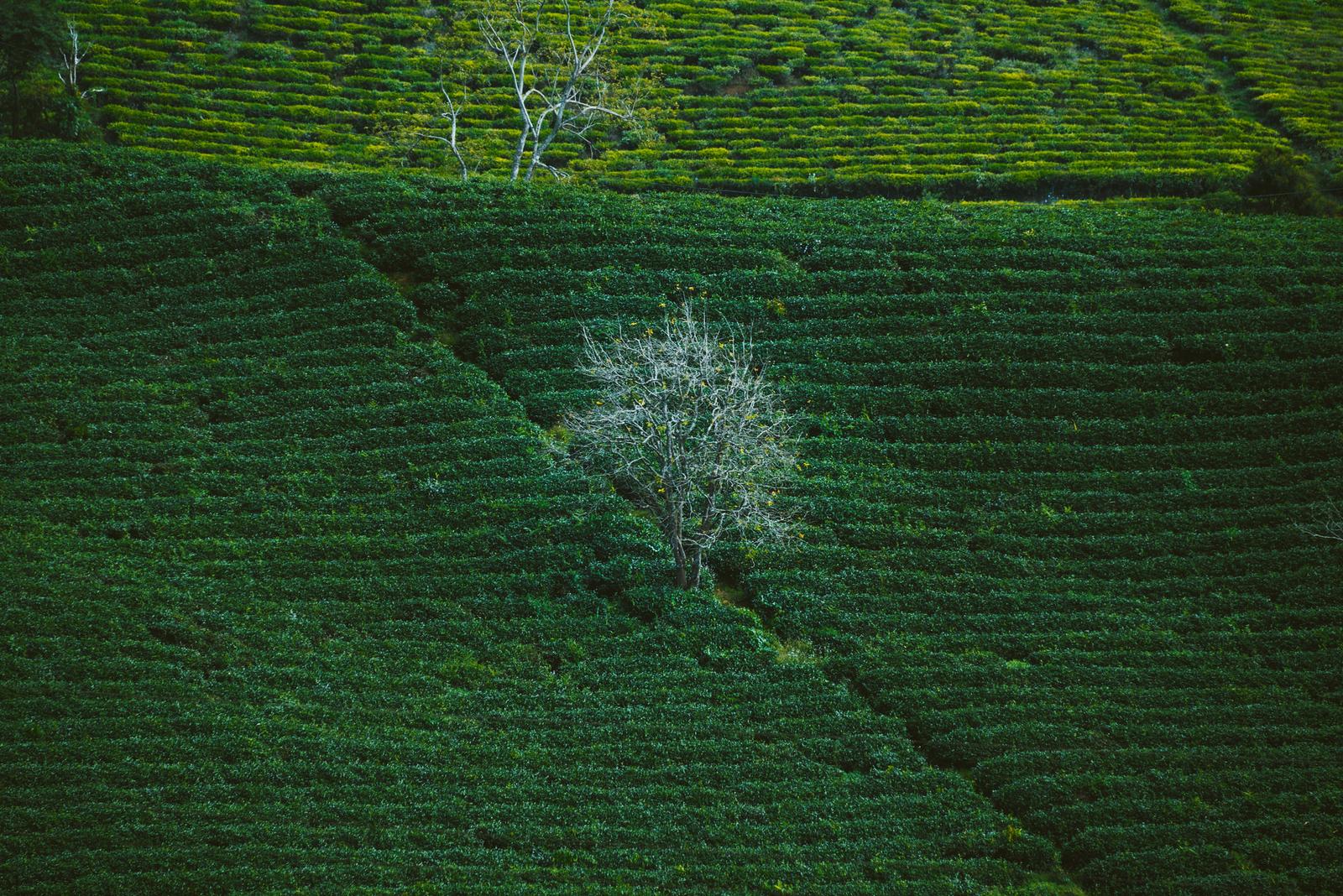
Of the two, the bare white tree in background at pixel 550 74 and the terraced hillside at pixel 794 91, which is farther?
the terraced hillside at pixel 794 91

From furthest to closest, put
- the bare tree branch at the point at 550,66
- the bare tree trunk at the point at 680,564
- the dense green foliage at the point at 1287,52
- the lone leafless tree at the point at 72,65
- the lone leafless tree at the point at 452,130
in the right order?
the dense green foliage at the point at 1287,52, the bare tree branch at the point at 550,66, the lone leafless tree at the point at 72,65, the lone leafless tree at the point at 452,130, the bare tree trunk at the point at 680,564

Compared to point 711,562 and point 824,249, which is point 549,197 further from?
point 711,562

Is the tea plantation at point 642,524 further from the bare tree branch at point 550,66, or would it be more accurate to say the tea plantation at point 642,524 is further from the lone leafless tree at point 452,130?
the bare tree branch at point 550,66

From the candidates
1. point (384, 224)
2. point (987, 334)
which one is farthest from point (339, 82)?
point (987, 334)

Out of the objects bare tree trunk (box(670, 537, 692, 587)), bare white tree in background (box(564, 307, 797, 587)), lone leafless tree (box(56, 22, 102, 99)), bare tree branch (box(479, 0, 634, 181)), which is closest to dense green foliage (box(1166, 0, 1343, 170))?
bare tree branch (box(479, 0, 634, 181))

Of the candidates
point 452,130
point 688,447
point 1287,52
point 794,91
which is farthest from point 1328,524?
point 1287,52

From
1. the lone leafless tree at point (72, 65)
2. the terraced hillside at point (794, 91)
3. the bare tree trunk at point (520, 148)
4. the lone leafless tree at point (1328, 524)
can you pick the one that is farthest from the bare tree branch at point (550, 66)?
the lone leafless tree at point (1328, 524)

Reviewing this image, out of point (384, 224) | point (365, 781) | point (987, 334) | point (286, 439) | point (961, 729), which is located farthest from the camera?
point (384, 224)
